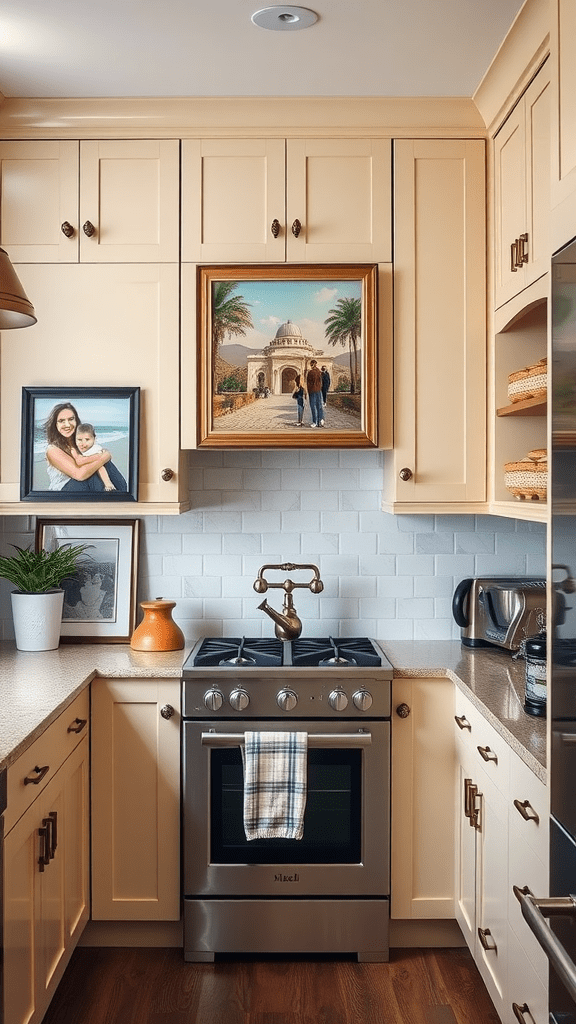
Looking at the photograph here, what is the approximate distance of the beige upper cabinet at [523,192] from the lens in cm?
247

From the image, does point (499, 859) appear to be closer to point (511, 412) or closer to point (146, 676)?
point (146, 676)

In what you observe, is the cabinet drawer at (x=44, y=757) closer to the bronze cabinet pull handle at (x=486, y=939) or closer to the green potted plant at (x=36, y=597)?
the green potted plant at (x=36, y=597)

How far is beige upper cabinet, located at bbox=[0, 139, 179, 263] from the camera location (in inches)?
124

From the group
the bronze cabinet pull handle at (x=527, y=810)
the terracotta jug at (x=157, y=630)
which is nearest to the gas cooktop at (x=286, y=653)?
the terracotta jug at (x=157, y=630)

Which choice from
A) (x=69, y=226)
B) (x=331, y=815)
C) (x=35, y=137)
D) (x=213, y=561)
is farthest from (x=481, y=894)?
(x=35, y=137)

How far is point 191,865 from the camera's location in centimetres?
293

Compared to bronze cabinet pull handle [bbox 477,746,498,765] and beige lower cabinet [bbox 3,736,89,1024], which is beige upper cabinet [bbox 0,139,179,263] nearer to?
beige lower cabinet [bbox 3,736,89,1024]

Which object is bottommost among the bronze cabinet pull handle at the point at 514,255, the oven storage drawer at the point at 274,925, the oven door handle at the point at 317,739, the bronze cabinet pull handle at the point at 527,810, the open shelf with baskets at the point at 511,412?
the oven storage drawer at the point at 274,925

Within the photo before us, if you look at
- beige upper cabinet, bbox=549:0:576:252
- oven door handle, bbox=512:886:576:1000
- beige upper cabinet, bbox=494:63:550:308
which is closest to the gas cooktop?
beige upper cabinet, bbox=494:63:550:308

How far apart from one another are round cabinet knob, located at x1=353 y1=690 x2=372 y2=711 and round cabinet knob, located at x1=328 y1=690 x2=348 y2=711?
0.03m

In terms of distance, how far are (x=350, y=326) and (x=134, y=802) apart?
172cm

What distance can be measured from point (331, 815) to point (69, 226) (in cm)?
211

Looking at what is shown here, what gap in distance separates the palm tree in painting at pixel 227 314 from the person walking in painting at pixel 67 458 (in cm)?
53

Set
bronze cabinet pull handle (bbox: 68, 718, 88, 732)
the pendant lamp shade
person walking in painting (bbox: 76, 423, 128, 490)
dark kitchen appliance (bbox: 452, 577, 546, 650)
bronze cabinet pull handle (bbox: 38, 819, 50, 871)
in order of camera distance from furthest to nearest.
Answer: person walking in painting (bbox: 76, 423, 128, 490) < dark kitchen appliance (bbox: 452, 577, 546, 650) < bronze cabinet pull handle (bbox: 68, 718, 88, 732) < bronze cabinet pull handle (bbox: 38, 819, 50, 871) < the pendant lamp shade
